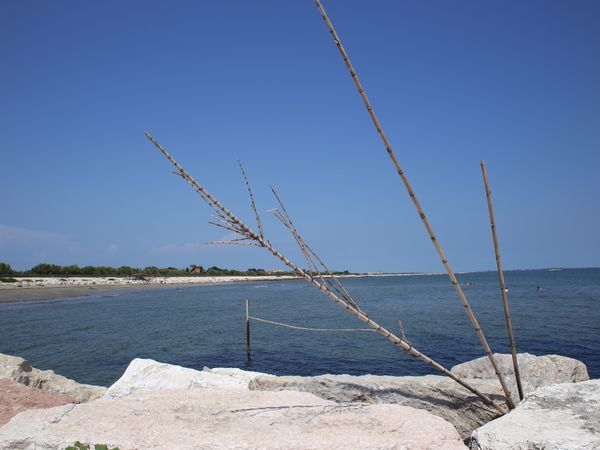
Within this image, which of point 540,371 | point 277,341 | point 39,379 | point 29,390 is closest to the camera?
point 540,371

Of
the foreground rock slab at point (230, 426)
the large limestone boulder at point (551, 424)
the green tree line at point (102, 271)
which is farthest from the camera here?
the green tree line at point (102, 271)

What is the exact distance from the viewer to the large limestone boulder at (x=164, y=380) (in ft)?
24.8

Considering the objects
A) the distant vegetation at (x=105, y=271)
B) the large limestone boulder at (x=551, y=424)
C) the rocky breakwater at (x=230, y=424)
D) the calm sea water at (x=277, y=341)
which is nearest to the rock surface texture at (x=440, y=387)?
the rocky breakwater at (x=230, y=424)

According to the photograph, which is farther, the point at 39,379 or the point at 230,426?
the point at 39,379

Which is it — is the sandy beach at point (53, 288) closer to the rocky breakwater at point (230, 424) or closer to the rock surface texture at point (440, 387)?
the rocky breakwater at point (230, 424)

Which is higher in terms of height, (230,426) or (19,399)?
(230,426)

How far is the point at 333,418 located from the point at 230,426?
1.11 m

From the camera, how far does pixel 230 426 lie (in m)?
4.48

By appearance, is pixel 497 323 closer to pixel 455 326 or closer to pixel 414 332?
pixel 455 326

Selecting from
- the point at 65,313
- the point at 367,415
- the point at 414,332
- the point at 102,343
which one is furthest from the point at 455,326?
the point at 65,313

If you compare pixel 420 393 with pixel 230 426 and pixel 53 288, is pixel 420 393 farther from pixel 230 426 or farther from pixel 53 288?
pixel 53 288

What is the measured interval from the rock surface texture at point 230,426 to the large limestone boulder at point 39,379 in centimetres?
310

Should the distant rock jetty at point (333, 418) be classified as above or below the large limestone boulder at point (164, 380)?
above

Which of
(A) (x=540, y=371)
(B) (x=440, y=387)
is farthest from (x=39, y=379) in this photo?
(A) (x=540, y=371)
